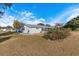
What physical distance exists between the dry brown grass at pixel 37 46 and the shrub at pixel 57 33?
1.5 inches

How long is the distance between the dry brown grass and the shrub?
0.12 feet

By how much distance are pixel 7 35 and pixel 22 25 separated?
16 cm

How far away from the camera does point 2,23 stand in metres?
2.07

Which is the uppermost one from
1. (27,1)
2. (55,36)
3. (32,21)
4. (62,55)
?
(27,1)

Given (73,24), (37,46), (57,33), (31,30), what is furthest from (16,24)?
(73,24)

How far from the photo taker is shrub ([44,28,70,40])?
2078 millimetres

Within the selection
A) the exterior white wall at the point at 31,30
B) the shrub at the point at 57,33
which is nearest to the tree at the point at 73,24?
the shrub at the point at 57,33

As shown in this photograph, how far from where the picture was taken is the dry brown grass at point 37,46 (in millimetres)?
2049

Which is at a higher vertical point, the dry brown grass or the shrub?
the shrub

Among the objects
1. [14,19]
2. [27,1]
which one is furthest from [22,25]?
[27,1]

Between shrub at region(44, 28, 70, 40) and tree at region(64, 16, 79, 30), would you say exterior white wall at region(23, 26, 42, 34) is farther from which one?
tree at region(64, 16, 79, 30)

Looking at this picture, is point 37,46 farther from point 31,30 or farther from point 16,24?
point 16,24

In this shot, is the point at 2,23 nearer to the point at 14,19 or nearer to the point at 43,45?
the point at 14,19

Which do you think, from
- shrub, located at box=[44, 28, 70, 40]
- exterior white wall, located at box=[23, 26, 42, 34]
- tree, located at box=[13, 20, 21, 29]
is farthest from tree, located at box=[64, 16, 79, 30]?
tree, located at box=[13, 20, 21, 29]
